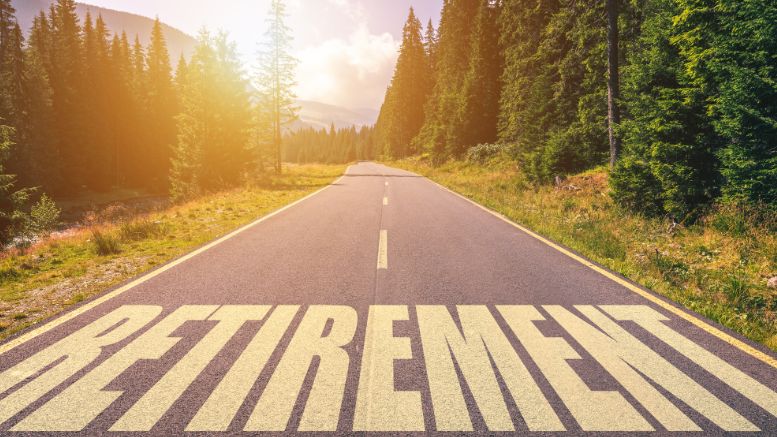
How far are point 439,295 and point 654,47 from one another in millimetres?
10321

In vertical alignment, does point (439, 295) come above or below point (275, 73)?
Result: below

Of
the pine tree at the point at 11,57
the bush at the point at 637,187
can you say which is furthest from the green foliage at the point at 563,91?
the pine tree at the point at 11,57

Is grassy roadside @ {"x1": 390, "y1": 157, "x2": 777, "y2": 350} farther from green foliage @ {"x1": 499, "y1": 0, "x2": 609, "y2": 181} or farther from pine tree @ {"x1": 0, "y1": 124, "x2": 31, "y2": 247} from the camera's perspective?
pine tree @ {"x1": 0, "y1": 124, "x2": 31, "y2": 247}

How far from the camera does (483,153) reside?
33750 mm

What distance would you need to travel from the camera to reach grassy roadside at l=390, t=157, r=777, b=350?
4.93m

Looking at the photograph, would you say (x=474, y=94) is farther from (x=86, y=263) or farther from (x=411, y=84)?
(x=86, y=263)

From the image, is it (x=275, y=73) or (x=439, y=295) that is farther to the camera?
(x=275, y=73)

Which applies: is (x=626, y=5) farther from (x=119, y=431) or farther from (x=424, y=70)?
(x=424, y=70)

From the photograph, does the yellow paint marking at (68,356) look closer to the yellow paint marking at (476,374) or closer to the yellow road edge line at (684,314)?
the yellow paint marking at (476,374)

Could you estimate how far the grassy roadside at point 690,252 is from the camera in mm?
4934

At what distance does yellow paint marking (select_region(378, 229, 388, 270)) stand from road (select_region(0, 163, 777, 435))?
39 cm

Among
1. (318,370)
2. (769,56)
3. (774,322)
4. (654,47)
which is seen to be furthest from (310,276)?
(654,47)

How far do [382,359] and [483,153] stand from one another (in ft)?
106

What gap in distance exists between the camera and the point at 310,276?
5.84 m
